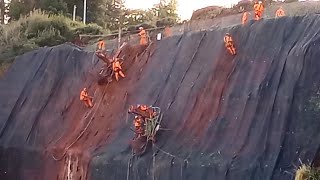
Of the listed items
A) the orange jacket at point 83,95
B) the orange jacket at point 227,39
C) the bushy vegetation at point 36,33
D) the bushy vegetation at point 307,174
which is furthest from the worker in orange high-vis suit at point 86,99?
the bushy vegetation at point 307,174

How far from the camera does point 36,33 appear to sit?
27156mm

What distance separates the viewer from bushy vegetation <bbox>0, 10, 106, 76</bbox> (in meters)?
24.7

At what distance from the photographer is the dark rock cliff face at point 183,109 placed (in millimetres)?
10641

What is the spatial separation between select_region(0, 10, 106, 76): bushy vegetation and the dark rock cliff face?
4.32 m

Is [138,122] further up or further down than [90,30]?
further down

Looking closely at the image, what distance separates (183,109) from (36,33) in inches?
587

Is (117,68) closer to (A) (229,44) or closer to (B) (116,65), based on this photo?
(B) (116,65)

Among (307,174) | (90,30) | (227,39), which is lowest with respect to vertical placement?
(307,174)

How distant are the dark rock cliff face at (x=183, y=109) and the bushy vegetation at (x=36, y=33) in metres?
4.32

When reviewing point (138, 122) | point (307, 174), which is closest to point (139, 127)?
point (138, 122)

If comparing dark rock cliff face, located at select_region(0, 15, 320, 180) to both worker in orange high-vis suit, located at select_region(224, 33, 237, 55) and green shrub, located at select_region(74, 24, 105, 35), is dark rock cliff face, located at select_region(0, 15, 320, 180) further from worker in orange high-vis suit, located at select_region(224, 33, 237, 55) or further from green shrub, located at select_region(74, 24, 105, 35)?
green shrub, located at select_region(74, 24, 105, 35)

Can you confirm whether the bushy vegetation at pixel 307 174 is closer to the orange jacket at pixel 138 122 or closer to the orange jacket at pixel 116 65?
the orange jacket at pixel 138 122

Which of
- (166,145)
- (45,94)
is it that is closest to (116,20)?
(45,94)

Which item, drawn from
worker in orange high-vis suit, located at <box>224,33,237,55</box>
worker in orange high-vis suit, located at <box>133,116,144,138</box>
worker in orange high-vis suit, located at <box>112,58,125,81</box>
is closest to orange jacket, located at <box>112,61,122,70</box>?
worker in orange high-vis suit, located at <box>112,58,125,81</box>
